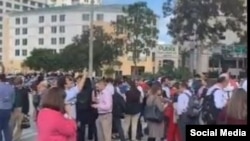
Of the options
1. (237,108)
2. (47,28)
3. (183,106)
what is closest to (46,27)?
(47,28)

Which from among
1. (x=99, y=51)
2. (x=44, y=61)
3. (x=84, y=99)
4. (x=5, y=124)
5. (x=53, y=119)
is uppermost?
(x=99, y=51)

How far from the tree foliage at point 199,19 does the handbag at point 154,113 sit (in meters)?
19.0

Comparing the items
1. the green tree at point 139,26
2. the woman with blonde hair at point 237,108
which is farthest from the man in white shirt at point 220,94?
the green tree at point 139,26

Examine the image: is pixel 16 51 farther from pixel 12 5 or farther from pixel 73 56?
pixel 73 56

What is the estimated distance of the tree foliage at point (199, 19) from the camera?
31.6 metres

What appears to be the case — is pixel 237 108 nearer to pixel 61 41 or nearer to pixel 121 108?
pixel 121 108

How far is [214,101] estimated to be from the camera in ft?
29.7

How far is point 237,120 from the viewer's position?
17.7 ft

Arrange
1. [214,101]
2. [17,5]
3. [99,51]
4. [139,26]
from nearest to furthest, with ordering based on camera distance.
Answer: [214,101] < [139,26] < [99,51] < [17,5]

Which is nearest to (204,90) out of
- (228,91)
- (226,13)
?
(228,91)

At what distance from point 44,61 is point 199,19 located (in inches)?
2226

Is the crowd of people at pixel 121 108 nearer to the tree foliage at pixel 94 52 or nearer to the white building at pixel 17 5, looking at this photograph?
the tree foliage at pixel 94 52

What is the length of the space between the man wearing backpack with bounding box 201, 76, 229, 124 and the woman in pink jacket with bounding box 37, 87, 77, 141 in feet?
11.5

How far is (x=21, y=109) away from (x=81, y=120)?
1276mm
